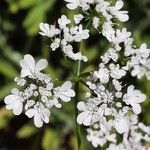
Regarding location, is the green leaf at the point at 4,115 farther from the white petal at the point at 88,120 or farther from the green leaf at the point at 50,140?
the white petal at the point at 88,120

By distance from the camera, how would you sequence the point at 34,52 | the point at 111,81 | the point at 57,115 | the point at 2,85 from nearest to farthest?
the point at 111,81
the point at 57,115
the point at 2,85
the point at 34,52

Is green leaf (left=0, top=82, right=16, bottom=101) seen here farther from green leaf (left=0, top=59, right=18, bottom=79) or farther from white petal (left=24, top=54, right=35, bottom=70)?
white petal (left=24, top=54, right=35, bottom=70)

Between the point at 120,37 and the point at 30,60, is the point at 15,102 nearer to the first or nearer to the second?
the point at 30,60

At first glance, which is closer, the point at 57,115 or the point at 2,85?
the point at 57,115

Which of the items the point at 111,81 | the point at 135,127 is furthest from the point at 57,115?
the point at 111,81

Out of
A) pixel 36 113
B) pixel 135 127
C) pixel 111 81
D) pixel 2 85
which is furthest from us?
pixel 2 85

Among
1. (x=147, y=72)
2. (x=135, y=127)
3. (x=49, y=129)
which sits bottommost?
(x=49, y=129)

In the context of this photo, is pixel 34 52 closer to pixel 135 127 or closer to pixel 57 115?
pixel 57 115
